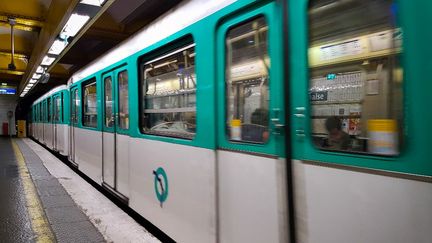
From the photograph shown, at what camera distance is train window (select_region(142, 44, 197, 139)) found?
2.89 m

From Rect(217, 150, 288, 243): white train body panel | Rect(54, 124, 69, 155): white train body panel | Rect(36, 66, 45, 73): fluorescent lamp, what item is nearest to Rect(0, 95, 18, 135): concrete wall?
Rect(54, 124, 69, 155): white train body panel

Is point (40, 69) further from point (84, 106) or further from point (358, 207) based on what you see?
point (358, 207)

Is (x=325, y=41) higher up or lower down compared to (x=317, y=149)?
higher up

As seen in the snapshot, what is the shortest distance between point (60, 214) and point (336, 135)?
12.1 ft

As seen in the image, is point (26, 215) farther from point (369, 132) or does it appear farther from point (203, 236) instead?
point (369, 132)

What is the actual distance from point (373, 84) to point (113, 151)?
4031 millimetres

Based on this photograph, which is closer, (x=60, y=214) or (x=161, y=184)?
(x=161, y=184)

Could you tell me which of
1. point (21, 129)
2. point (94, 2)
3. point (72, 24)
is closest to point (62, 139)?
point (72, 24)

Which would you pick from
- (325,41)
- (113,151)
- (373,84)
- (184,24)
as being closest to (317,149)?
(373,84)

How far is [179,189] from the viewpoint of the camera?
9.69 feet

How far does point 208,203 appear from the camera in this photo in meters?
2.54

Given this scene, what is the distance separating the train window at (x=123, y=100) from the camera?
4.47 meters

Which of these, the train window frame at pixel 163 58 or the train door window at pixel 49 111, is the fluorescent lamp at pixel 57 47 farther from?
the train door window at pixel 49 111

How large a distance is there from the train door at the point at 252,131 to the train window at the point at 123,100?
239 centimetres
